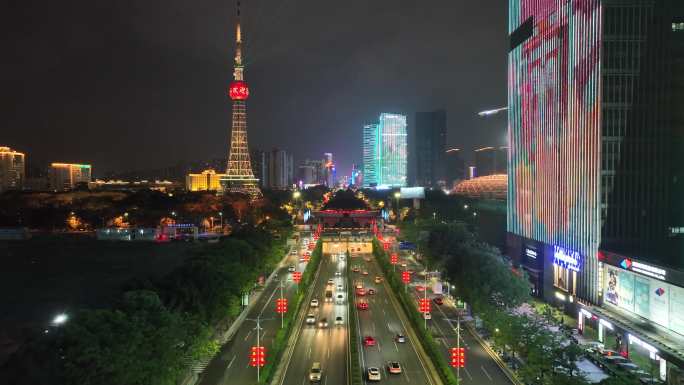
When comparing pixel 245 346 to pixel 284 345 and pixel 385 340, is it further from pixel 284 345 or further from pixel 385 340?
pixel 385 340

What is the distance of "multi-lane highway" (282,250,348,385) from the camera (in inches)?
996

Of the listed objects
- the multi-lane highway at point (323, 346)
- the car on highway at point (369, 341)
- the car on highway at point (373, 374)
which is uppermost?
the car on highway at point (373, 374)

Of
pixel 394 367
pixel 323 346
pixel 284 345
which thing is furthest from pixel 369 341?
pixel 284 345

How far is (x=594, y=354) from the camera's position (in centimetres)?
2691

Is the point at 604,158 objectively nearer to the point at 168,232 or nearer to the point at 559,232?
the point at 559,232

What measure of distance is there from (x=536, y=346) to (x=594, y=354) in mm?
6674

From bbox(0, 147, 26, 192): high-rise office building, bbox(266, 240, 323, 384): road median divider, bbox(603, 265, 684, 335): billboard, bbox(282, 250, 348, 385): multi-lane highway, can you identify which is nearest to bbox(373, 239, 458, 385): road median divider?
bbox(282, 250, 348, 385): multi-lane highway

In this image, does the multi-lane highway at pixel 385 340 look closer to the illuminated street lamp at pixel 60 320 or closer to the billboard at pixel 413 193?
the illuminated street lamp at pixel 60 320

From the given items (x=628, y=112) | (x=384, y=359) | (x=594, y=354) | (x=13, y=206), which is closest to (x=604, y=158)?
(x=628, y=112)

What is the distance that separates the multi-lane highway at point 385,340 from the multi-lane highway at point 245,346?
571 cm

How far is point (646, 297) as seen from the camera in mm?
27312

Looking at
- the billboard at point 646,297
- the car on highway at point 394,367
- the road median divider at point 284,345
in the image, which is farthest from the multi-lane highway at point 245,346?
the billboard at point 646,297

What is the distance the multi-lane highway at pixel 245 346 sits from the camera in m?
24.9

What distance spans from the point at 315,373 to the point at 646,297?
18062 mm
